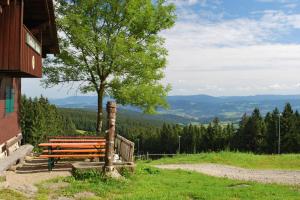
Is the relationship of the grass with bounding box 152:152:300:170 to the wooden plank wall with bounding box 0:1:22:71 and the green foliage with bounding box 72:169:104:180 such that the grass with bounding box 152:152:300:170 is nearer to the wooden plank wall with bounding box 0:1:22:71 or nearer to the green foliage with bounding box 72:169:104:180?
the green foliage with bounding box 72:169:104:180

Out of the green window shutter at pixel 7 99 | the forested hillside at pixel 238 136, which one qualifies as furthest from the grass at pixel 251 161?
the forested hillside at pixel 238 136

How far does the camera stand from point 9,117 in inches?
842

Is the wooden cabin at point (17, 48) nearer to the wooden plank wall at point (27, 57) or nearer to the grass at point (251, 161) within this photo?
the wooden plank wall at point (27, 57)

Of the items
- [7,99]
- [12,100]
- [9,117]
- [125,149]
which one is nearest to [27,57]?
[125,149]

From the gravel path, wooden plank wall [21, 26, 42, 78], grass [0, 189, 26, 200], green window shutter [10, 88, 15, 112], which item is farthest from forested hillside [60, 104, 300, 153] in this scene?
grass [0, 189, 26, 200]

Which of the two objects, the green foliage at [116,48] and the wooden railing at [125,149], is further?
the green foliage at [116,48]

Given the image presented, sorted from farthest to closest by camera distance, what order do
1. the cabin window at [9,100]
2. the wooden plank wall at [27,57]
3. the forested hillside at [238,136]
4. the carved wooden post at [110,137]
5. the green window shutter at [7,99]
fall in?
1. the forested hillside at [238,136]
2. the cabin window at [9,100]
3. the green window shutter at [7,99]
4. the carved wooden post at [110,137]
5. the wooden plank wall at [27,57]

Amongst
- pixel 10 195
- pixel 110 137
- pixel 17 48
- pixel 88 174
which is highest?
pixel 17 48

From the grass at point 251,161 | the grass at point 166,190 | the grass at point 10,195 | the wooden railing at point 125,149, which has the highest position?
the wooden railing at point 125,149

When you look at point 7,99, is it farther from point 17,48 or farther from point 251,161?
point 251,161

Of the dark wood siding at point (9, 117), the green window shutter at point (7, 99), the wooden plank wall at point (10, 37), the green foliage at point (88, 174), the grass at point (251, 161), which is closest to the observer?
the wooden plank wall at point (10, 37)

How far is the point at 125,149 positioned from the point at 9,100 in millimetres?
6988

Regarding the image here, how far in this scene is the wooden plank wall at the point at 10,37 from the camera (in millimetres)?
13352

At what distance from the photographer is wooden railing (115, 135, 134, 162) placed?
1648 centimetres
